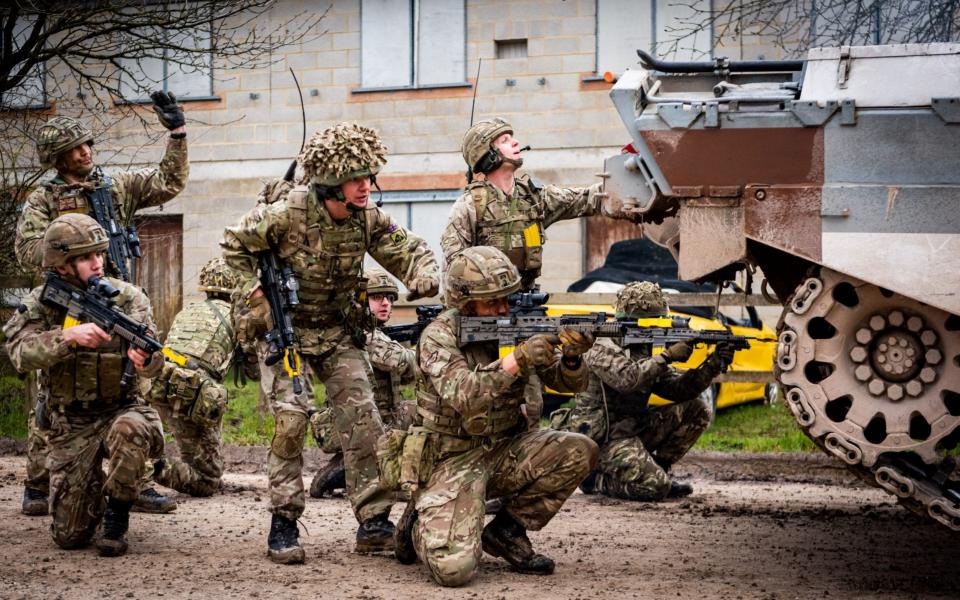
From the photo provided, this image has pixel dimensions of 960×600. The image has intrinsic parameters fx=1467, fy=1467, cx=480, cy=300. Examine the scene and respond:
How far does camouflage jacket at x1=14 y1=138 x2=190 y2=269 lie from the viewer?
27.6 feet

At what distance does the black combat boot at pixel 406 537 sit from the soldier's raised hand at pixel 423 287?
3.37 ft

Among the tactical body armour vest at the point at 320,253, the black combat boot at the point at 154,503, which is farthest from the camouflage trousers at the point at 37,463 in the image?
the tactical body armour vest at the point at 320,253

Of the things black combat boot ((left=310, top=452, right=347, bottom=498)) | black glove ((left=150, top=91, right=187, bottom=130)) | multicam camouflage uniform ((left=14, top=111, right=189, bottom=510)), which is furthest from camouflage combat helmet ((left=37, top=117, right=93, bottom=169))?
black combat boot ((left=310, top=452, right=347, bottom=498))

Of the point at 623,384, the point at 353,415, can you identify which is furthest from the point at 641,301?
the point at 353,415

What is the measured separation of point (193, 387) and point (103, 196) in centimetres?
128

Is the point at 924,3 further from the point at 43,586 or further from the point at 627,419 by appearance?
the point at 43,586

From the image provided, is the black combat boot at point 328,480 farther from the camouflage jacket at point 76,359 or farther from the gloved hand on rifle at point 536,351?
the gloved hand on rifle at point 536,351

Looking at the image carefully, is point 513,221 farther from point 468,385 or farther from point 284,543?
point 284,543

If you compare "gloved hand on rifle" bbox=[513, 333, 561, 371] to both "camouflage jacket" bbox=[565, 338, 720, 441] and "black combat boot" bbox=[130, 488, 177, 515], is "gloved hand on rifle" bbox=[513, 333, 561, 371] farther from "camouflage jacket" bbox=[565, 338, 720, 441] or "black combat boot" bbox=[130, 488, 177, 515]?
"black combat boot" bbox=[130, 488, 177, 515]

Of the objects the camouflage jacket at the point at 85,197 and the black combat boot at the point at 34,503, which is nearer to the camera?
the camouflage jacket at the point at 85,197

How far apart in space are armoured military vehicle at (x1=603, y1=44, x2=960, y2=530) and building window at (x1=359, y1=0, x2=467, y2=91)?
410 inches

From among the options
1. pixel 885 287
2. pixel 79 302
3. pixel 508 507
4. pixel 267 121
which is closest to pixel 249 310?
pixel 79 302

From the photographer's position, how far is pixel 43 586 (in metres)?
6.57

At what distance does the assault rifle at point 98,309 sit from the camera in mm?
7020
